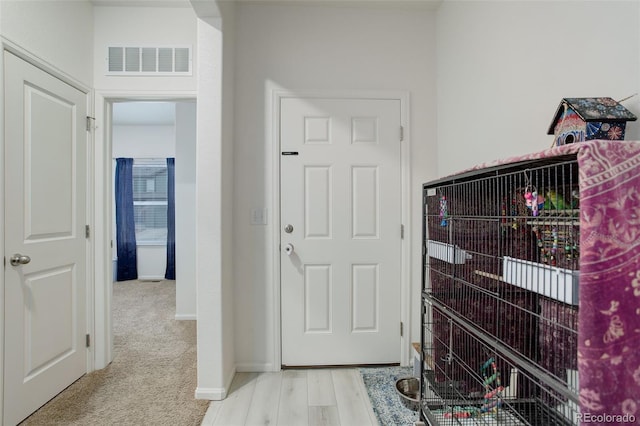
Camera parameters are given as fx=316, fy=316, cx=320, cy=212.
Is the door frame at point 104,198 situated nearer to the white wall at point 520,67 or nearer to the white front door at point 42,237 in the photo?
the white front door at point 42,237

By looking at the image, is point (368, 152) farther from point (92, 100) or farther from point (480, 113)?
point (92, 100)

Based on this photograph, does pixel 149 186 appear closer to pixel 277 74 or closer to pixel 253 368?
pixel 277 74

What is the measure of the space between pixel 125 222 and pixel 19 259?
13.7 feet

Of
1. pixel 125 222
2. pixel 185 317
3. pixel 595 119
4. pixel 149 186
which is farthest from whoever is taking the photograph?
pixel 149 186

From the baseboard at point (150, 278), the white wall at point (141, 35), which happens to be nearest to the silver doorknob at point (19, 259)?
the white wall at point (141, 35)

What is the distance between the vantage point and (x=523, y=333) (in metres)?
1.19

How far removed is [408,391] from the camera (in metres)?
2.01

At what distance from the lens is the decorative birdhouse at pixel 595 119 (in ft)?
3.11

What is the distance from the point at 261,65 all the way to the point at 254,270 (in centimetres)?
152

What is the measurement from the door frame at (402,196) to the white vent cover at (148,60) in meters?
0.71

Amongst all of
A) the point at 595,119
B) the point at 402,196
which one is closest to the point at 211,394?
the point at 402,196

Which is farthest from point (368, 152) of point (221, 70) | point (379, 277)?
point (221, 70)

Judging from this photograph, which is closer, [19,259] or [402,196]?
[19,259]

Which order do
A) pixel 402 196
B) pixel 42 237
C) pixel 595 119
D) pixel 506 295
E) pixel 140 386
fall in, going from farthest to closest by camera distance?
pixel 402 196 → pixel 140 386 → pixel 42 237 → pixel 506 295 → pixel 595 119
